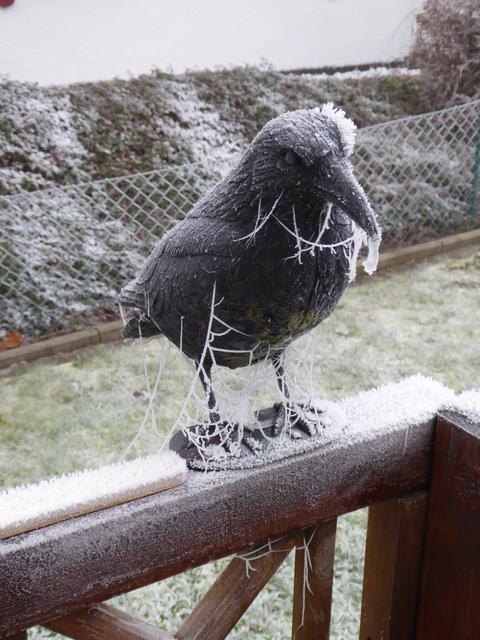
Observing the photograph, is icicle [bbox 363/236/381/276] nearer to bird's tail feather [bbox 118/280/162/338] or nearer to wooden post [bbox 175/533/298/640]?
bird's tail feather [bbox 118/280/162/338]

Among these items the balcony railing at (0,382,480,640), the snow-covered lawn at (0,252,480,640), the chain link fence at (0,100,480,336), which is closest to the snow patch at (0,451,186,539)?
the balcony railing at (0,382,480,640)

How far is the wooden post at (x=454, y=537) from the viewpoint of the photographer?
88 centimetres

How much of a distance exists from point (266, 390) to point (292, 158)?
1.48 meters

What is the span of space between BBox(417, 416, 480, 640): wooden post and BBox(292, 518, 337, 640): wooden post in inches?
6.3

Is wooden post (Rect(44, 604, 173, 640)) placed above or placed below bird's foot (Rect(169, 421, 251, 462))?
below

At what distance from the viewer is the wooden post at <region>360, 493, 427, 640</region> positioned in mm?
963

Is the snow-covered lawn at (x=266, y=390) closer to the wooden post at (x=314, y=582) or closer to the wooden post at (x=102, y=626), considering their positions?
the wooden post at (x=314, y=582)

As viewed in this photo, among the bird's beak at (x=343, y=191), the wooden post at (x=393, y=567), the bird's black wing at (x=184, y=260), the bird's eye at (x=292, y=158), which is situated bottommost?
the wooden post at (x=393, y=567)

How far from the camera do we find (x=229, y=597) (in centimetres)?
86

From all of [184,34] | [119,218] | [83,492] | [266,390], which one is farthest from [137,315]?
[184,34]

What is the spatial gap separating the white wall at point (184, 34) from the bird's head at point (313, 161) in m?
3.06

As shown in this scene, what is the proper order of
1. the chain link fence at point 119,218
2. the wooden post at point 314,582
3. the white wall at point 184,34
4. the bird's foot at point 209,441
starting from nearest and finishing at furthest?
the bird's foot at point 209,441
the wooden post at point 314,582
the chain link fence at point 119,218
the white wall at point 184,34

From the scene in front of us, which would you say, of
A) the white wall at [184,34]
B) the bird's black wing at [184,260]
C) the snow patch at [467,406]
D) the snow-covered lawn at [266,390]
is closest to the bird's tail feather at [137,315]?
the bird's black wing at [184,260]

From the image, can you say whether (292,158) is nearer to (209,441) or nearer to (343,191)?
(343,191)
